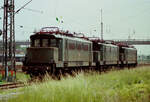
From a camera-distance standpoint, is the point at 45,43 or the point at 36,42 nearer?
the point at 45,43

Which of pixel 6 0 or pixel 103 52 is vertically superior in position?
pixel 6 0

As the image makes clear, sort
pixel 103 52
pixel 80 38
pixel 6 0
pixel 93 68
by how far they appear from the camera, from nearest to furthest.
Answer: pixel 6 0 → pixel 80 38 → pixel 93 68 → pixel 103 52

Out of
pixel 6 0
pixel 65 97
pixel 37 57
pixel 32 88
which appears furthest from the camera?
pixel 6 0

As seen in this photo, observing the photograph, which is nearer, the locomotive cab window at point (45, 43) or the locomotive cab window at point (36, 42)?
the locomotive cab window at point (45, 43)

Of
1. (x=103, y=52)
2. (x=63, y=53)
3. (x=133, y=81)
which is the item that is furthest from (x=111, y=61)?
(x=133, y=81)

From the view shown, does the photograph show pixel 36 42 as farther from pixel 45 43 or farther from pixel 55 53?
pixel 55 53

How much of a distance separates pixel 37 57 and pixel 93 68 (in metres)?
9.45

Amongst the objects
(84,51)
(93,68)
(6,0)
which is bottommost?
(93,68)

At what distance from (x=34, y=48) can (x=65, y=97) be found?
10.1 metres

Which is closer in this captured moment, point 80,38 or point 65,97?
point 65,97

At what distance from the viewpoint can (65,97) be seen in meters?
8.68

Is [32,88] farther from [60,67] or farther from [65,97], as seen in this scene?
Answer: [60,67]

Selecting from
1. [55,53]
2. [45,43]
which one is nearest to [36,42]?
[45,43]

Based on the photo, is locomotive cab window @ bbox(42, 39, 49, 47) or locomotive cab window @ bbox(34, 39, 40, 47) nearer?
locomotive cab window @ bbox(42, 39, 49, 47)
